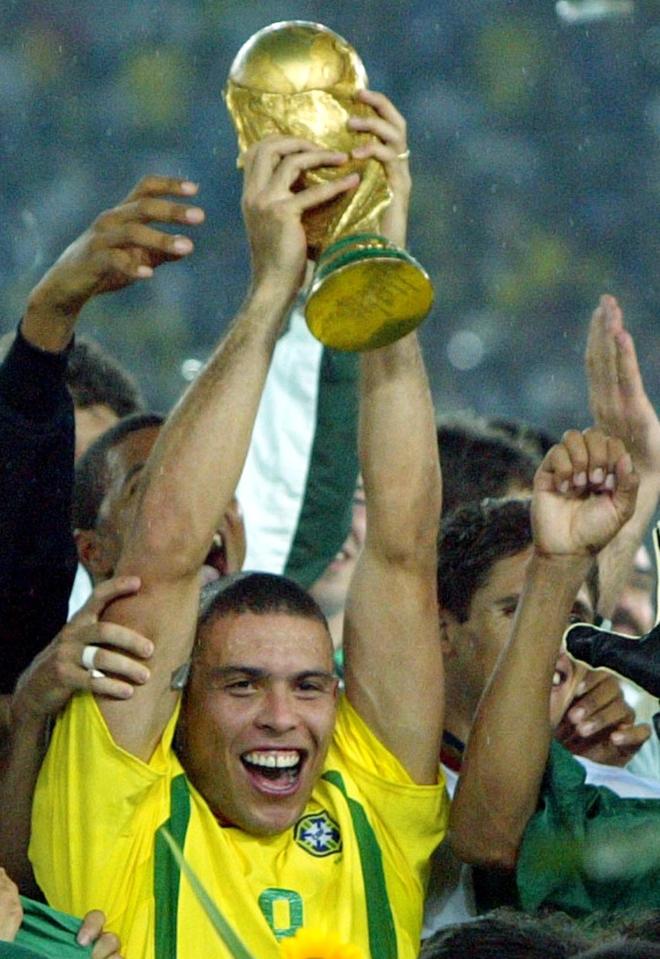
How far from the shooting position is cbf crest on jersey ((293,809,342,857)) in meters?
2.66

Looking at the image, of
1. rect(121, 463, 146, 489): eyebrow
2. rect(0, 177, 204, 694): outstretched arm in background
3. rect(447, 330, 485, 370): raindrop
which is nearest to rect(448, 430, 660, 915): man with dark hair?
rect(0, 177, 204, 694): outstretched arm in background

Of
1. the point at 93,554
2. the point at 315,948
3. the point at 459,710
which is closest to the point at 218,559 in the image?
the point at 93,554

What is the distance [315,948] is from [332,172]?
3.32 feet

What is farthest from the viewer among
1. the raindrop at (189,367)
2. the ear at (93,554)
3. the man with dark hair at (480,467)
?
the raindrop at (189,367)

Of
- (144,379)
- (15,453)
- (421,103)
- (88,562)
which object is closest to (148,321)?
(144,379)

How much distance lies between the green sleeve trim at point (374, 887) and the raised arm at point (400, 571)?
10 cm

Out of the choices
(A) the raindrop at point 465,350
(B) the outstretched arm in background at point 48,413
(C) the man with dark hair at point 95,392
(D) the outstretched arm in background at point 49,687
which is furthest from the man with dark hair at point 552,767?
(A) the raindrop at point 465,350

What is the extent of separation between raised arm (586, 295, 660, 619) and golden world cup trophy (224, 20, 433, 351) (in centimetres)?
92

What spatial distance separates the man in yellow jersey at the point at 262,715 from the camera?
8.30 ft

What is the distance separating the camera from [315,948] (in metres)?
2.51

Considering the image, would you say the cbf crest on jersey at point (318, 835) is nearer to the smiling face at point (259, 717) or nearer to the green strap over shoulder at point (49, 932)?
the smiling face at point (259, 717)

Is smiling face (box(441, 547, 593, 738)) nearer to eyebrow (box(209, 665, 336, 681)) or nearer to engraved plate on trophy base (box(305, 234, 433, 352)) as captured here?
eyebrow (box(209, 665, 336, 681))

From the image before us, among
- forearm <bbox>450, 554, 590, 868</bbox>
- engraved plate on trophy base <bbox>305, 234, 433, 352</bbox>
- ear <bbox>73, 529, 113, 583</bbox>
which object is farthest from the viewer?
ear <bbox>73, 529, 113, 583</bbox>

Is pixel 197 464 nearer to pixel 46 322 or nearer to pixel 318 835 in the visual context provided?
pixel 46 322
